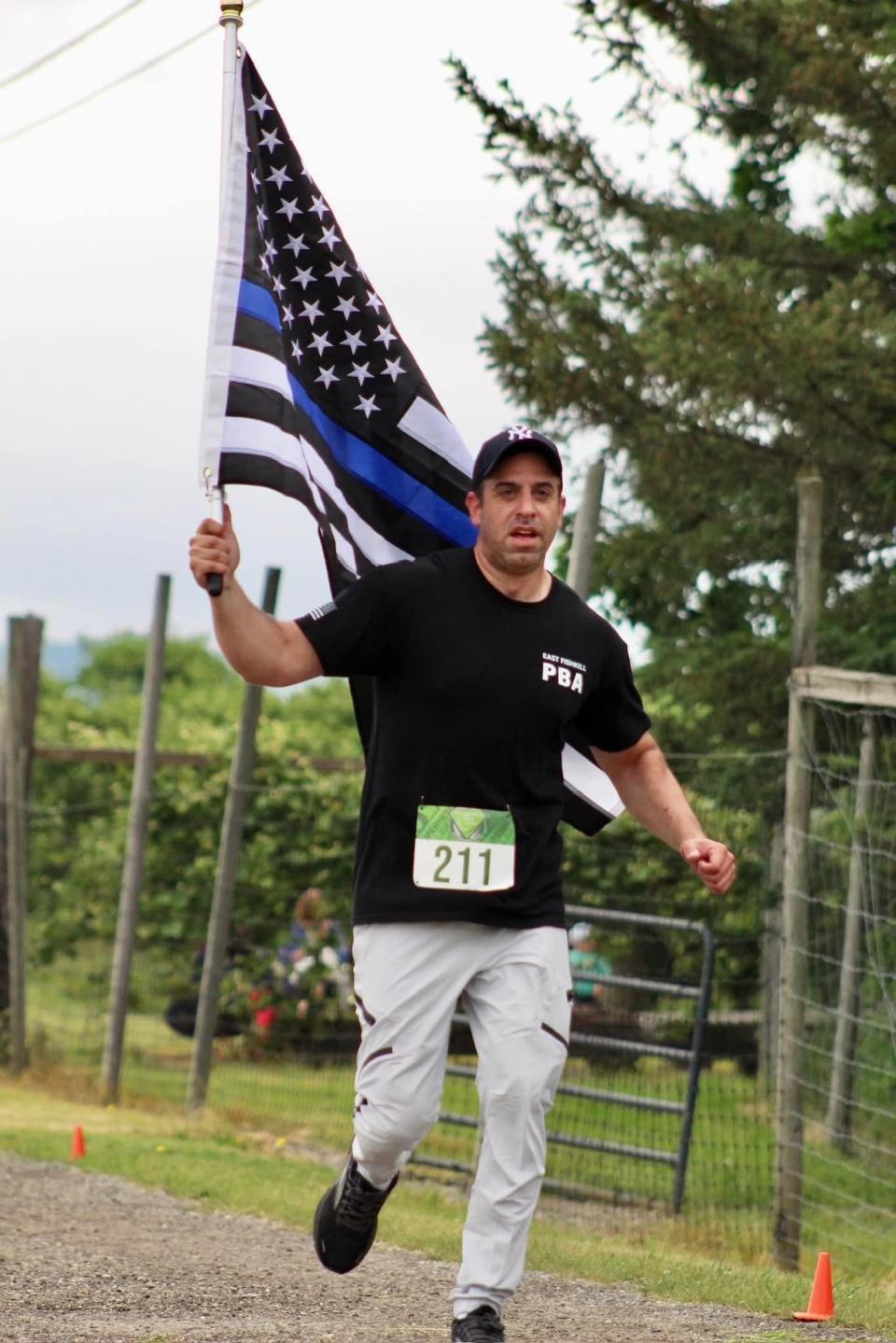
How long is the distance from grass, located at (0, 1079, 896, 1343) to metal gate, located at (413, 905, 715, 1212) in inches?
14.0

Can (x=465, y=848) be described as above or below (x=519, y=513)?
below

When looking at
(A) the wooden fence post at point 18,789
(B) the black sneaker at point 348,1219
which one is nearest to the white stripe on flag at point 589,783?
(B) the black sneaker at point 348,1219

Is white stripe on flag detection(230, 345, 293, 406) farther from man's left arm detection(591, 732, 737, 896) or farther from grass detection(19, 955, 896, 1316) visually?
grass detection(19, 955, 896, 1316)

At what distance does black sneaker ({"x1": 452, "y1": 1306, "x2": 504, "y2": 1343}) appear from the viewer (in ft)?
16.1

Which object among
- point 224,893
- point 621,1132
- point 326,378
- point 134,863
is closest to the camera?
point 326,378

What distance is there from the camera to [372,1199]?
5.46 meters

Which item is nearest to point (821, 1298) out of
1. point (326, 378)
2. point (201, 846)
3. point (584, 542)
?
point (326, 378)

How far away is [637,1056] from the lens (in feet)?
34.4

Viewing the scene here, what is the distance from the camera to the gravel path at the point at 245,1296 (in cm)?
547

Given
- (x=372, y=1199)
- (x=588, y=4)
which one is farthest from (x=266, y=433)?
(x=588, y=4)

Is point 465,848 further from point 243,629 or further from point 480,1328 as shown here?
point 480,1328

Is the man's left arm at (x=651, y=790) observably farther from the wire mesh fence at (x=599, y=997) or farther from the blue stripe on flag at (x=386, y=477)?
the wire mesh fence at (x=599, y=997)

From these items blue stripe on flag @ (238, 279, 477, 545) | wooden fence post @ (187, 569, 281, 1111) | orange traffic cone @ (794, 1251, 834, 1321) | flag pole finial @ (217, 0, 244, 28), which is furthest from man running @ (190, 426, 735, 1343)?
wooden fence post @ (187, 569, 281, 1111)

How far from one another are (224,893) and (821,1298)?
740cm
